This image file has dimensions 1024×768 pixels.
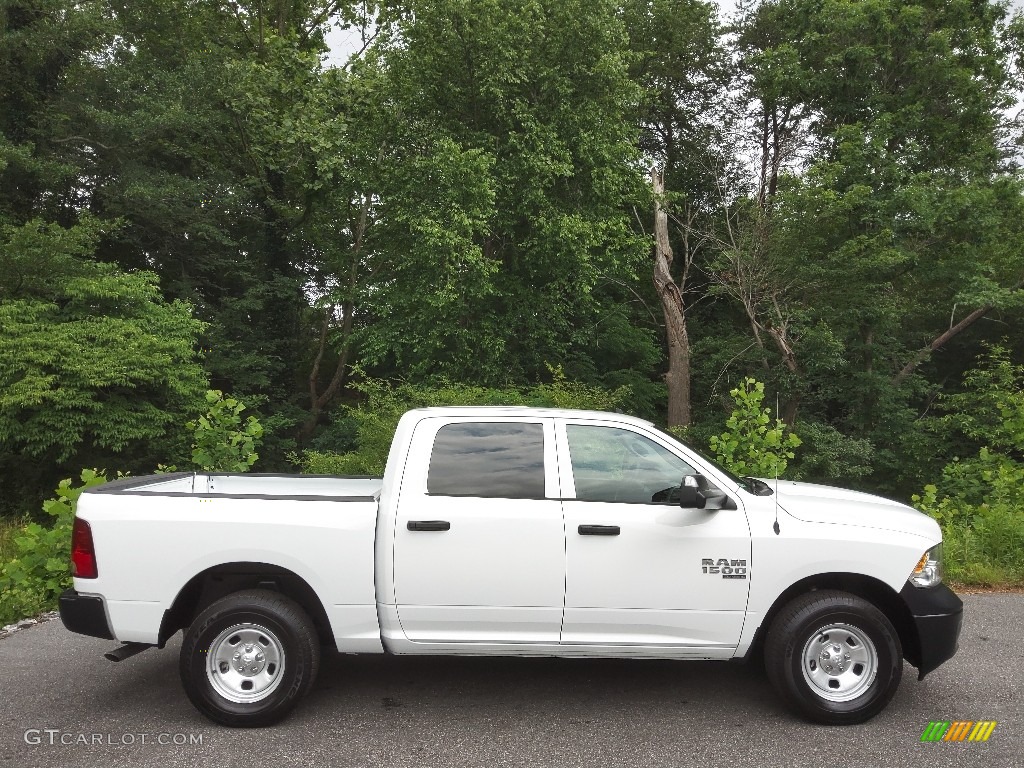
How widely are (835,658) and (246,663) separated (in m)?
3.39

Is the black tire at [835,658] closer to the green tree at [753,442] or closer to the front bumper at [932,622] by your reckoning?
the front bumper at [932,622]

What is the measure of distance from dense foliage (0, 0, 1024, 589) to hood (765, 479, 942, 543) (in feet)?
30.1

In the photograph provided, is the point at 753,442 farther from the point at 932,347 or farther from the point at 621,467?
the point at 932,347

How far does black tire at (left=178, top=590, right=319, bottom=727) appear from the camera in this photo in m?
4.25

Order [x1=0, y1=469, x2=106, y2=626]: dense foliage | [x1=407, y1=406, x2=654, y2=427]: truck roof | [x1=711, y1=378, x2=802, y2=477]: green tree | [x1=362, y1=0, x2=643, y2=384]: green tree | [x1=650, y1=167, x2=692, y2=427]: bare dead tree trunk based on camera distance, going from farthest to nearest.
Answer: [x1=650, y1=167, x2=692, y2=427]: bare dead tree trunk
[x1=362, y1=0, x2=643, y2=384]: green tree
[x1=711, y1=378, x2=802, y2=477]: green tree
[x1=0, y1=469, x2=106, y2=626]: dense foliage
[x1=407, y1=406, x2=654, y2=427]: truck roof

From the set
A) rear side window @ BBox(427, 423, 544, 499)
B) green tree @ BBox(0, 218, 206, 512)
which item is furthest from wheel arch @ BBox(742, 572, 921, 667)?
Answer: green tree @ BBox(0, 218, 206, 512)

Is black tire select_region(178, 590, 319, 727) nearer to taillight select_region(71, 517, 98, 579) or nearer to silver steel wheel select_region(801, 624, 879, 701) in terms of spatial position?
taillight select_region(71, 517, 98, 579)

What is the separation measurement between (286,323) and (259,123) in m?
6.00

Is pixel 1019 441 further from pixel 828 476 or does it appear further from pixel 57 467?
pixel 57 467

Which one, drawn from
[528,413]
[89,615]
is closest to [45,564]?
[89,615]

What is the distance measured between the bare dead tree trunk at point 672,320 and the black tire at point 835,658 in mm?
15687

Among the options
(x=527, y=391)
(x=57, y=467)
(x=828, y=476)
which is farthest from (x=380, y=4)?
(x=828, y=476)

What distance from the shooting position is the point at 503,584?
434 cm

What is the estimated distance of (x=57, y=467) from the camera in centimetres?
1678
